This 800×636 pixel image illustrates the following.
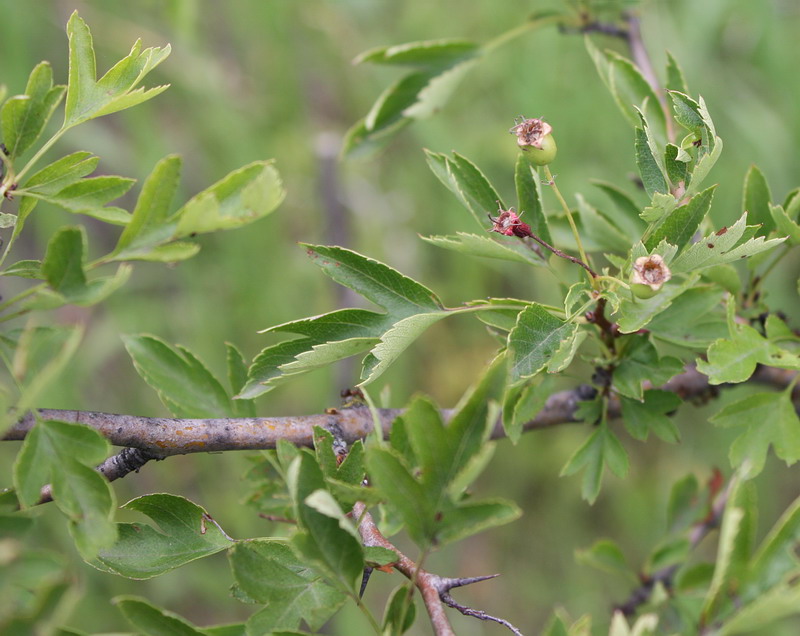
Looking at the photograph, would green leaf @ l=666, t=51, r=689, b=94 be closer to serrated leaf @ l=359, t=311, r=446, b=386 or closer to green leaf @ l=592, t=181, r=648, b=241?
green leaf @ l=592, t=181, r=648, b=241

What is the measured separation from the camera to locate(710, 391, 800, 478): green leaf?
0.82 m

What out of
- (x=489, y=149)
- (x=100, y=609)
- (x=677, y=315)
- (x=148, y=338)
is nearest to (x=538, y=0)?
(x=489, y=149)

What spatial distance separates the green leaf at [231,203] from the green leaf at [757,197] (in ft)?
1.73

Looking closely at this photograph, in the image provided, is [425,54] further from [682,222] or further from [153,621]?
[153,621]

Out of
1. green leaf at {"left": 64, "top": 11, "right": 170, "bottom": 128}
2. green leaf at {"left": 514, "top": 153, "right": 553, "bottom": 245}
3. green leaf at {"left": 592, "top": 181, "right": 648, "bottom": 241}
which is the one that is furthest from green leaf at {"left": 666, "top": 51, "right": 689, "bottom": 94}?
green leaf at {"left": 64, "top": 11, "right": 170, "bottom": 128}

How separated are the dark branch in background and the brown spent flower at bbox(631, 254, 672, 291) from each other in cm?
29

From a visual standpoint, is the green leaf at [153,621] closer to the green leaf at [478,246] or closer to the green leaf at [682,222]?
the green leaf at [478,246]

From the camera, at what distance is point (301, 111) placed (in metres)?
2.61

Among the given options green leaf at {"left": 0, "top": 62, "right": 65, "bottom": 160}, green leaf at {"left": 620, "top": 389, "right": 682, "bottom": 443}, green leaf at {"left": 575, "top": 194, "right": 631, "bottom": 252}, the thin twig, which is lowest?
green leaf at {"left": 620, "top": 389, "right": 682, "bottom": 443}

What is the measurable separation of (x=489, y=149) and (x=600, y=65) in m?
1.35

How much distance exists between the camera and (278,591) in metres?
0.66

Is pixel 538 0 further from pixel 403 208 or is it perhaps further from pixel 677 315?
pixel 677 315

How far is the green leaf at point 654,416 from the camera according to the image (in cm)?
84

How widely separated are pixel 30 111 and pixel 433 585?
541 millimetres
